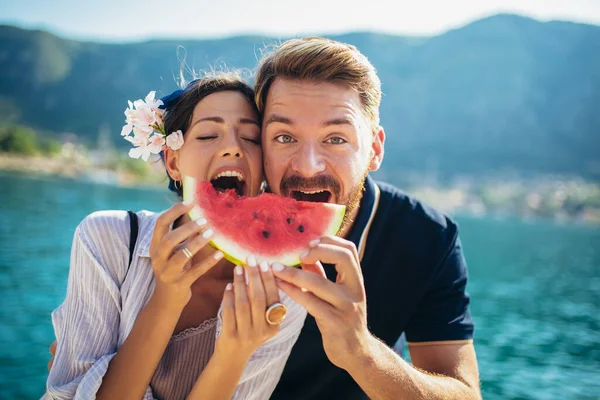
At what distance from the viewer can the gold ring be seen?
227 cm

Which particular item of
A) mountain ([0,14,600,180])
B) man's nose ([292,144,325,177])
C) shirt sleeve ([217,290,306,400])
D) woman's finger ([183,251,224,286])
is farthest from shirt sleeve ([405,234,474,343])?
mountain ([0,14,600,180])

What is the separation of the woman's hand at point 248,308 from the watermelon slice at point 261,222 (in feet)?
0.72

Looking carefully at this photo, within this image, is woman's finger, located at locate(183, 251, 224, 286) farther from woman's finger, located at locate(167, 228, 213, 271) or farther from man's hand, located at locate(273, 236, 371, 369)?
man's hand, located at locate(273, 236, 371, 369)

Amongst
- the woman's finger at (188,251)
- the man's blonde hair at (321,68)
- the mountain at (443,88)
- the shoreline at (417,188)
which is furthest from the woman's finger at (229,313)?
the mountain at (443,88)

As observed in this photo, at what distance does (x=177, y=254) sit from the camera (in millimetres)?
2334

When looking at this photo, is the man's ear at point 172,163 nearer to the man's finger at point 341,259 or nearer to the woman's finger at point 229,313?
the woman's finger at point 229,313

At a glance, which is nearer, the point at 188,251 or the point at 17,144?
the point at 188,251

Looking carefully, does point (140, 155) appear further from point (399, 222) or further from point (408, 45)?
point (408, 45)

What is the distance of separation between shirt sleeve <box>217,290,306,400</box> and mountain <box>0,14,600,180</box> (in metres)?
123

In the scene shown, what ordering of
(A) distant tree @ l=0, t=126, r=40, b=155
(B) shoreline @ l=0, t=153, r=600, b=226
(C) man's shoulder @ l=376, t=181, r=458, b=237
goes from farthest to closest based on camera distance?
(A) distant tree @ l=0, t=126, r=40, b=155 < (B) shoreline @ l=0, t=153, r=600, b=226 < (C) man's shoulder @ l=376, t=181, r=458, b=237

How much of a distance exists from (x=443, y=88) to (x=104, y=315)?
180 metres

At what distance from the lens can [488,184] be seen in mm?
115688

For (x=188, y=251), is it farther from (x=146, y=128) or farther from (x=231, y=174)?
(x=146, y=128)

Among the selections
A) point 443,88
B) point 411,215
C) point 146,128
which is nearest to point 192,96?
point 146,128
